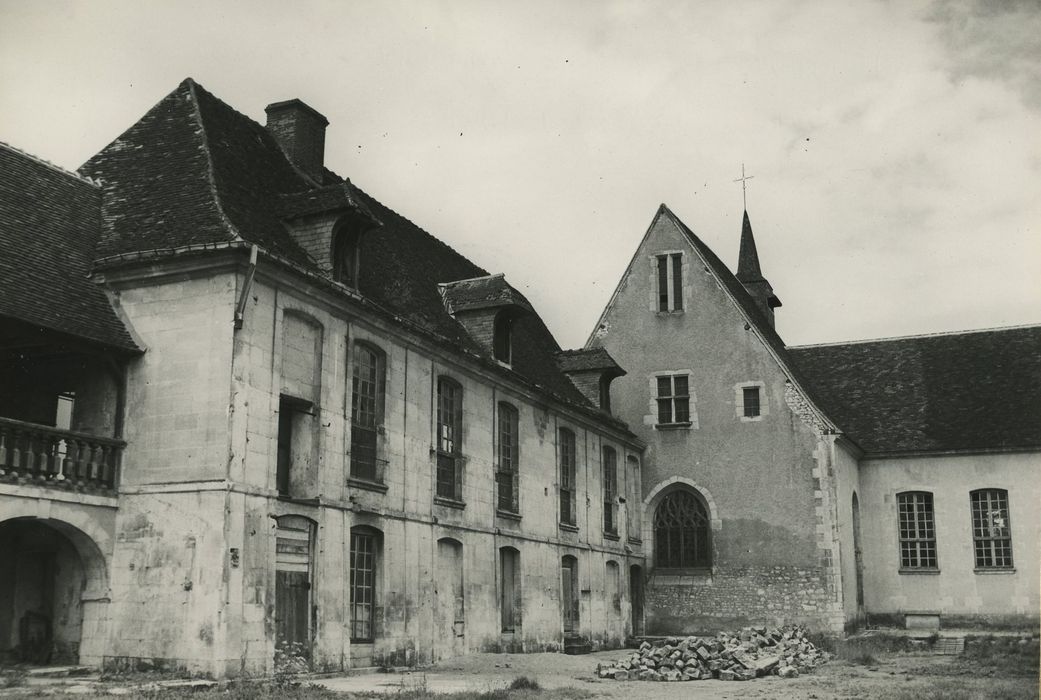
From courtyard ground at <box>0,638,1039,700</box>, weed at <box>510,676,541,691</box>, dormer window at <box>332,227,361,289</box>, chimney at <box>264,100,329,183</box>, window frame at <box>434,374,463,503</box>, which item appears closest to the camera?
courtyard ground at <box>0,638,1039,700</box>

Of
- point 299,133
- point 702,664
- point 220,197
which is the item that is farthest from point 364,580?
point 299,133

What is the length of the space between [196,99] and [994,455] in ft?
77.3

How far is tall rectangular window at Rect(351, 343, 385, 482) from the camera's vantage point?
1750 centimetres

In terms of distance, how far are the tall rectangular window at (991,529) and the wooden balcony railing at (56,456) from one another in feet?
79.0

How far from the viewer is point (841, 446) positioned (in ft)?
93.5

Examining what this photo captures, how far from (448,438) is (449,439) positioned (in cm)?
6

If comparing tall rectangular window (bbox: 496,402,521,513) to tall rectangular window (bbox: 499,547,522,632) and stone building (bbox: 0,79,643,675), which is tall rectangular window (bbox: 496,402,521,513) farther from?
tall rectangular window (bbox: 499,547,522,632)

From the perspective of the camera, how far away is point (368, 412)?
707 inches

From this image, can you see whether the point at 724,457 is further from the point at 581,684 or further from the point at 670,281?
the point at 581,684

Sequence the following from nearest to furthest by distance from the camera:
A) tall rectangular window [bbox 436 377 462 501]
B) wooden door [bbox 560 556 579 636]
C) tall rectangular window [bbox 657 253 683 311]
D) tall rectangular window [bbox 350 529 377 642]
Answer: tall rectangular window [bbox 350 529 377 642]
tall rectangular window [bbox 436 377 462 501]
wooden door [bbox 560 556 579 636]
tall rectangular window [bbox 657 253 683 311]

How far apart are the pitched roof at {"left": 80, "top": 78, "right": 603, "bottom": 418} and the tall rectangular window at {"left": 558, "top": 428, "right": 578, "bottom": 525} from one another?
4668mm

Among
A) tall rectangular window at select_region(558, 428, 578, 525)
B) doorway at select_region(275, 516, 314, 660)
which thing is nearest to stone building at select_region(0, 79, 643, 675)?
doorway at select_region(275, 516, 314, 660)

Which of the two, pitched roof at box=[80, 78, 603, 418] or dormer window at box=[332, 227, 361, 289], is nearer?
pitched roof at box=[80, 78, 603, 418]

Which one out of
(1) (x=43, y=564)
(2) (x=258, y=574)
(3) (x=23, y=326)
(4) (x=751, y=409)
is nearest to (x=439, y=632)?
(2) (x=258, y=574)
